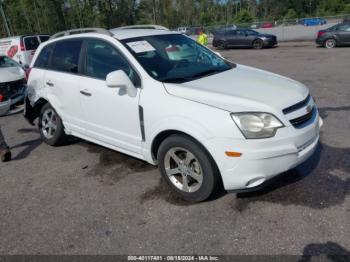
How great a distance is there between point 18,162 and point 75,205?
1960 mm

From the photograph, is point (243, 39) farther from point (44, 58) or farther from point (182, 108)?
point (182, 108)

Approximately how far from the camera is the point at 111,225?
3332 millimetres

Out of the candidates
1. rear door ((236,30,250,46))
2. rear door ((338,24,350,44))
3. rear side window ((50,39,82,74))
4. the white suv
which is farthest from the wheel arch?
rear door ((236,30,250,46))

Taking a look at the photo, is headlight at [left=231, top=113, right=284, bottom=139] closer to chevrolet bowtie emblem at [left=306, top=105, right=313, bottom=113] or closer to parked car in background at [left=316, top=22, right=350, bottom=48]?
chevrolet bowtie emblem at [left=306, top=105, right=313, bottom=113]

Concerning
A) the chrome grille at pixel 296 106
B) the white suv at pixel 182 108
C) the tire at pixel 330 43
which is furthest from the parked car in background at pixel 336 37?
the chrome grille at pixel 296 106

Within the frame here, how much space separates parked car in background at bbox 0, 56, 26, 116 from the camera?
8.05 m

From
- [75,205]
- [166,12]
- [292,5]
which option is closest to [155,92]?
[75,205]

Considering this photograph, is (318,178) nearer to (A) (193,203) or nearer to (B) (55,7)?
(A) (193,203)

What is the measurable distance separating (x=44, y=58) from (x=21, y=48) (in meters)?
11.6

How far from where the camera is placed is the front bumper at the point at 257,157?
299cm

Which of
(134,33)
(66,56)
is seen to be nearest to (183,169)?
(134,33)

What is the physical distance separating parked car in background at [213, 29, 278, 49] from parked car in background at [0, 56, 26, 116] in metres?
16.7

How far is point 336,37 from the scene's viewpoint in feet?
60.5

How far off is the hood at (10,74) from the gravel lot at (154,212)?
421cm
